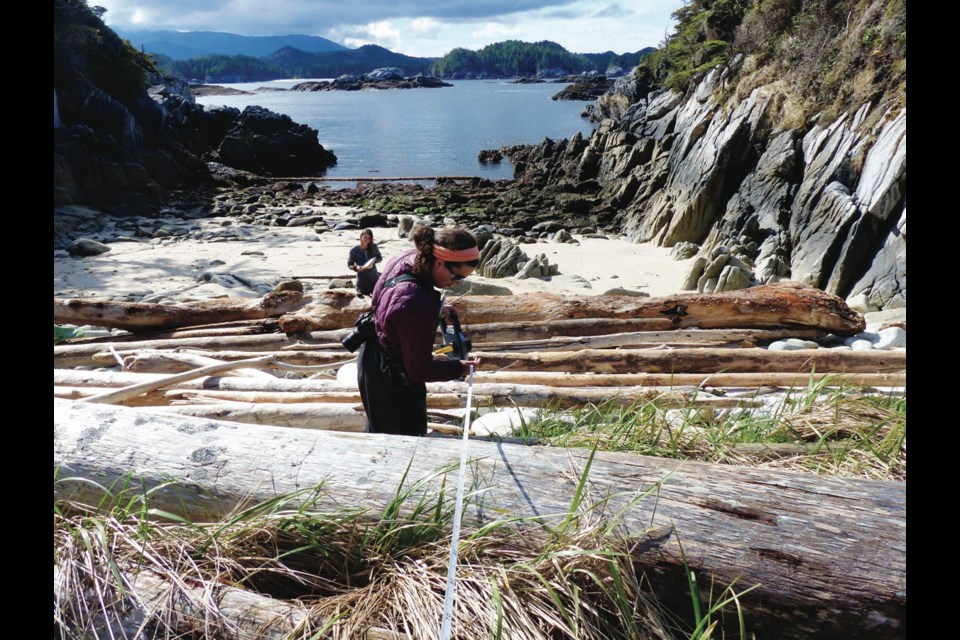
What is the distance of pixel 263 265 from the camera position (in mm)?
17281

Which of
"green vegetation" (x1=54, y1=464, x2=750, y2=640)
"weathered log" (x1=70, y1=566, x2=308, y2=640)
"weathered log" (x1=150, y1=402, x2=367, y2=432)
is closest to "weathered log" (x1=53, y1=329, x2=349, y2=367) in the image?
"weathered log" (x1=150, y1=402, x2=367, y2=432)

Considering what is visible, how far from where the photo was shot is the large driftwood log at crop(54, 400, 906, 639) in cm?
225

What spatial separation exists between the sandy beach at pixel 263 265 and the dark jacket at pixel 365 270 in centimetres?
466

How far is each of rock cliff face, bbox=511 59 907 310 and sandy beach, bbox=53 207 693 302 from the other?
1.53 m

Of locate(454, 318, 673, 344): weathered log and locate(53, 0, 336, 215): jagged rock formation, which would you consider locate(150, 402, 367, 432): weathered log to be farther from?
locate(53, 0, 336, 215): jagged rock formation

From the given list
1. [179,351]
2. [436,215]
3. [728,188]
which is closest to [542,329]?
[179,351]

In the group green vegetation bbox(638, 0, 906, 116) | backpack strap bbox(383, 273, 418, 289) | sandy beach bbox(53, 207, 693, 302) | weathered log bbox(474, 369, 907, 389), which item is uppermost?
green vegetation bbox(638, 0, 906, 116)

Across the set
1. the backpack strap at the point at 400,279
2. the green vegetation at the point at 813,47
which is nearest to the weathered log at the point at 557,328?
the backpack strap at the point at 400,279

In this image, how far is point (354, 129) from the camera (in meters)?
69.7

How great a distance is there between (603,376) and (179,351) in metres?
3.81

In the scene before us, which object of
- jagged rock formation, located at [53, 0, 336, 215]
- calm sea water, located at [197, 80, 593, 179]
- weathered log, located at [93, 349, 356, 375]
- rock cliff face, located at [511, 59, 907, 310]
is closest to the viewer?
weathered log, located at [93, 349, 356, 375]

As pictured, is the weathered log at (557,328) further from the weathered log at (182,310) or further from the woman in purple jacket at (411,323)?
the woman in purple jacket at (411,323)

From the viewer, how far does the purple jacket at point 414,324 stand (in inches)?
132
